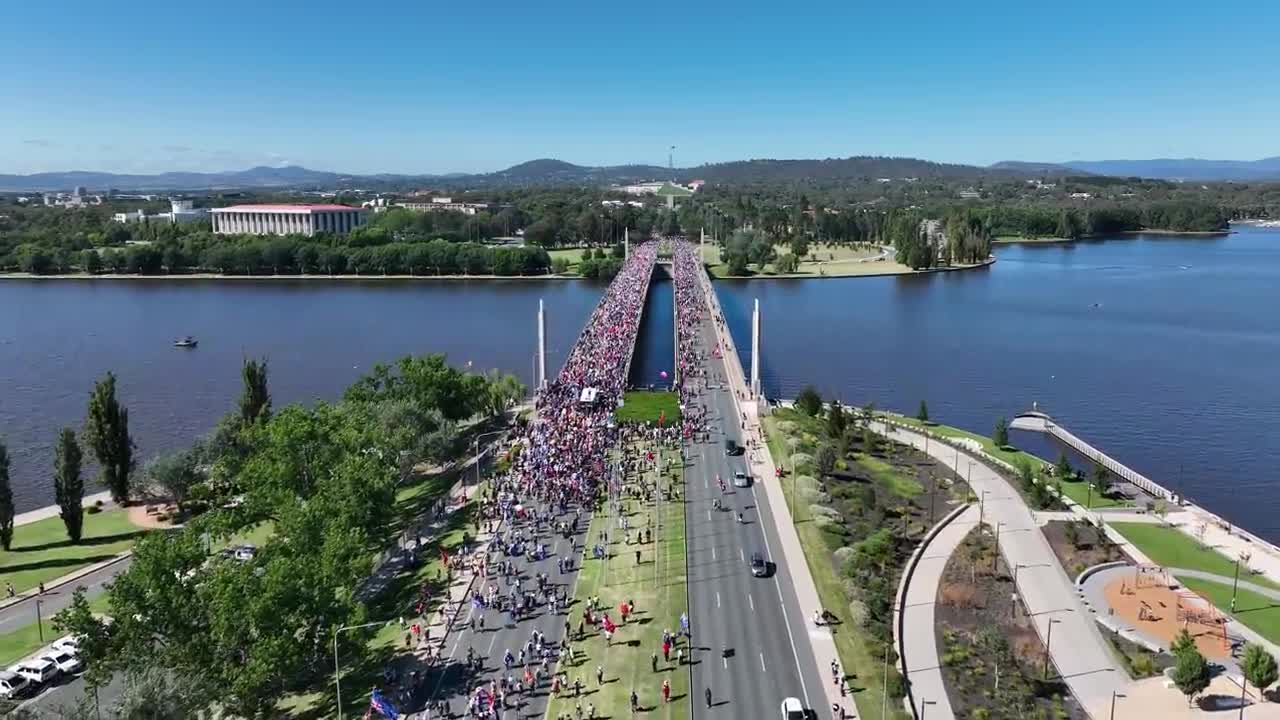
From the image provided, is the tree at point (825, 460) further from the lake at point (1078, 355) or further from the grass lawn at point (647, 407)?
the lake at point (1078, 355)

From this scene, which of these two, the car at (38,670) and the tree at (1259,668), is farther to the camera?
the car at (38,670)

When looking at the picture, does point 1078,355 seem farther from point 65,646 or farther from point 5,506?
point 5,506

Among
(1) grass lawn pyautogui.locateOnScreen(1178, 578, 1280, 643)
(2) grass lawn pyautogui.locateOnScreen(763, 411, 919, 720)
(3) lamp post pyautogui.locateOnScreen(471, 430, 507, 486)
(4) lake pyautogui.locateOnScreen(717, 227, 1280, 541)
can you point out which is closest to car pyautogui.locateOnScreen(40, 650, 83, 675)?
(3) lamp post pyautogui.locateOnScreen(471, 430, 507, 486)

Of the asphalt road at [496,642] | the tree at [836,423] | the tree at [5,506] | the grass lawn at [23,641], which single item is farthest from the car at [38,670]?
the tree at [836,423]

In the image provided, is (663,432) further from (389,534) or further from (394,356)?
(394,356)

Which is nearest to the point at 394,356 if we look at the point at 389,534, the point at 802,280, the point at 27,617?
the point at 389,534

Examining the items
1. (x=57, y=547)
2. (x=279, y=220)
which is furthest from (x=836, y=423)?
(x=279, y=220)
